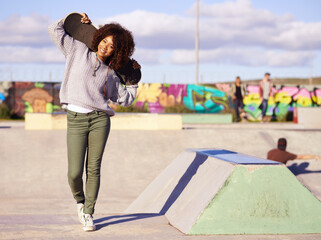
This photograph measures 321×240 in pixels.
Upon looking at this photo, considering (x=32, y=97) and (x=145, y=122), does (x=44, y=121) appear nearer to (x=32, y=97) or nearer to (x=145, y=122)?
(x=145, y=122)

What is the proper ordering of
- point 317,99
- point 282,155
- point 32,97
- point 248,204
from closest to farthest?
point 248,204, point 282,155, point 32,97, point 317,99

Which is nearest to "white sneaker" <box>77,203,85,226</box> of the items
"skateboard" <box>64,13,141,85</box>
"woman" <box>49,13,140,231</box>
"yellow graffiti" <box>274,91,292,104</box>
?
"woman" <box>49,13,140,231</box>

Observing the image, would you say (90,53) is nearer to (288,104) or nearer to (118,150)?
(118,150)

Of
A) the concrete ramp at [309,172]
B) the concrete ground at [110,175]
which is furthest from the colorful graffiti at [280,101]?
the concrete ramp at [309,172]

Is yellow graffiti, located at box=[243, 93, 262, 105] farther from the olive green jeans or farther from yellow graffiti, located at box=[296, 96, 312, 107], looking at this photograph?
the olive green jeans

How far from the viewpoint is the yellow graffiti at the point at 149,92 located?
28.0 meters

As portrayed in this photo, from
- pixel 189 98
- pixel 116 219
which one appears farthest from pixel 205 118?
pixel 116 219

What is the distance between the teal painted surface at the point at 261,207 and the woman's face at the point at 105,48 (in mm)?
1657

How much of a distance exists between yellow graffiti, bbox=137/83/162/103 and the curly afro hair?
2316 cm

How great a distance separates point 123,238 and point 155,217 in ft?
3.64

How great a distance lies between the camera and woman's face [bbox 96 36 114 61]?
4535mm

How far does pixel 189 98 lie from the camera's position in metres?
28.6

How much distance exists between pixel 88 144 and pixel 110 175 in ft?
18.5

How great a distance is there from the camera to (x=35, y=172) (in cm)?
1012
